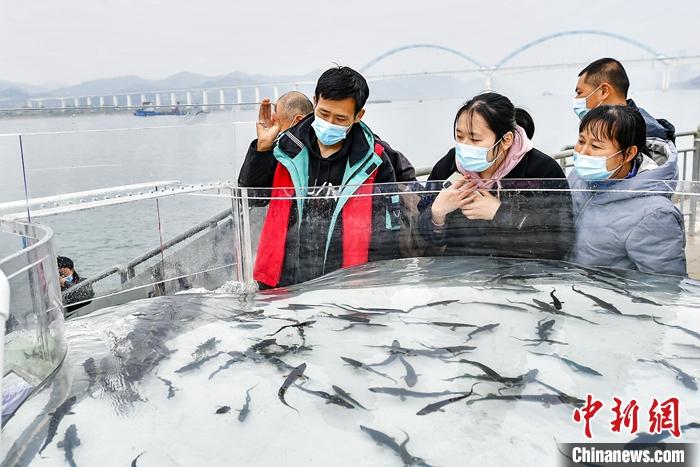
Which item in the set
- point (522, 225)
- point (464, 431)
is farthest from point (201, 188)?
point (464, 431)

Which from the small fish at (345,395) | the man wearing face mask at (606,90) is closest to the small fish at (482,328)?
the small fish at (345,395)

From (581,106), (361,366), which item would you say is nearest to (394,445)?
(361,366)

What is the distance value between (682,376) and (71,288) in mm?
2021

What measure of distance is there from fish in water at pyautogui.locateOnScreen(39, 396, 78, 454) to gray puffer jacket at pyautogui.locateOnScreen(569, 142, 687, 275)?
162 cm

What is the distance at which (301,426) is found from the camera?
1.12m

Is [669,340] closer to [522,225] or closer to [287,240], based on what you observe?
[522,225]

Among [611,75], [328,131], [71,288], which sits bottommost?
[71,288]

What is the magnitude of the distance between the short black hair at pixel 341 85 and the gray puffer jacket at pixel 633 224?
877 mm

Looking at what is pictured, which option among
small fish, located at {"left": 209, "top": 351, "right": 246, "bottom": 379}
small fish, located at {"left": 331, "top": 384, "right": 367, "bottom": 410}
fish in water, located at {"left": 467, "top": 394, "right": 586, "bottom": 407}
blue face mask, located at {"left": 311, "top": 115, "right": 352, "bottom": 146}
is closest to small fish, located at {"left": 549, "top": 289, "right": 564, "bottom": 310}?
fish in water, located at {"left": 467, "top": 394, "right": 586, "bottom": 407}

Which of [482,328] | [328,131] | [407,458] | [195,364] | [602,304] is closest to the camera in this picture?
[407,458]

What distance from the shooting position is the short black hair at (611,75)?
313 cm

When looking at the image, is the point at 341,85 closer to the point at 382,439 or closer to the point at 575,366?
the point at 575,366

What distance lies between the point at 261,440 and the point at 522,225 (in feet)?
4.31

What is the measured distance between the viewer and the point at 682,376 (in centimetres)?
125
